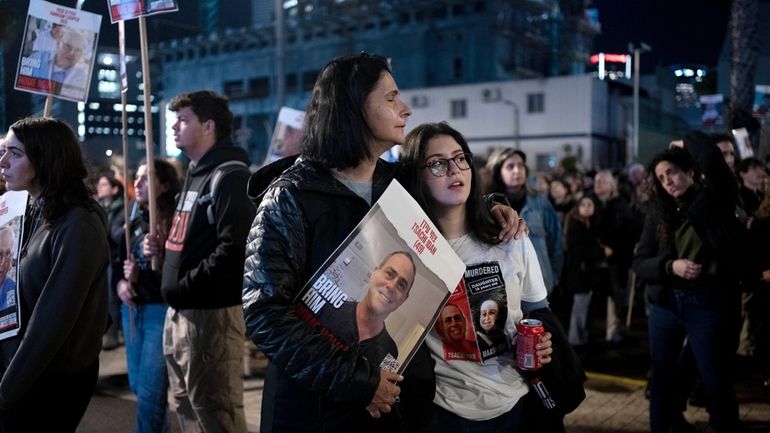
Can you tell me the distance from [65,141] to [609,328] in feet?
22.5

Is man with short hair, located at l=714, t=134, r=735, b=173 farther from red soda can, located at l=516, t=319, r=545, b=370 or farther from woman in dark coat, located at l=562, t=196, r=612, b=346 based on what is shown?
red soda can, located at l=516, t=319, r=545, b=370

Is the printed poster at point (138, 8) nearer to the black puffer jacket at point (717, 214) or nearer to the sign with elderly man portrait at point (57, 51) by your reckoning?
the sign with elderly man portrait at point (57, 51)

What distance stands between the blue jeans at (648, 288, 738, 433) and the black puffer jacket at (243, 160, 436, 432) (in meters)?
2.84

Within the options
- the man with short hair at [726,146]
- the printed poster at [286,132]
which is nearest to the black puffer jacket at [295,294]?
the man with short hair at [726,146]

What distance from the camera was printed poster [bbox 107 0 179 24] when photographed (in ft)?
13.6

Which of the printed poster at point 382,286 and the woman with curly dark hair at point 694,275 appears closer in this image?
the printed poster at point 382,286

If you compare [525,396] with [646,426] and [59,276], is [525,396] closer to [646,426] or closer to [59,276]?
[59,276]

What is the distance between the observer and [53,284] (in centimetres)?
296

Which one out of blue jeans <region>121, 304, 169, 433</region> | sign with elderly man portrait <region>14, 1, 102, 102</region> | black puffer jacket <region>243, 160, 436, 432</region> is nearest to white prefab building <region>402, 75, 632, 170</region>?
blue jeans <region>121, 304, 169, 433</region>

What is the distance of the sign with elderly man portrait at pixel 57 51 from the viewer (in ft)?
13.6

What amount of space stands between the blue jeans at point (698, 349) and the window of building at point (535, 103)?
142 ft

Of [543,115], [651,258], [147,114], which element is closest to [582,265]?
[651,258]

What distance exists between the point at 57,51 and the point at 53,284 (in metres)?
1.94

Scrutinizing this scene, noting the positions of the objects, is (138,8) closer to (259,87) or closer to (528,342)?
(528,342)
